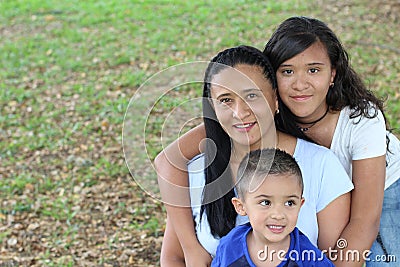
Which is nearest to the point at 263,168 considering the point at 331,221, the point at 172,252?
the point at 331,221

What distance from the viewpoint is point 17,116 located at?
649 cm

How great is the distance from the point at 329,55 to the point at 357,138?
36 cm

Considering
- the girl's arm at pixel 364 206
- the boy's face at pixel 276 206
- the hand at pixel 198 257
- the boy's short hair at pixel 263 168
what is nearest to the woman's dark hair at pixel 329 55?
the girl's arm at pixel 364 206

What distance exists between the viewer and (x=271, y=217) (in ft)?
7.01

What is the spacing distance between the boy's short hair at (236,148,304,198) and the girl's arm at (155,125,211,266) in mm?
393

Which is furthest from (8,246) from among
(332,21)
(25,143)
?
(332,21)

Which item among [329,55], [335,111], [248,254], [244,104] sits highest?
[329,55]

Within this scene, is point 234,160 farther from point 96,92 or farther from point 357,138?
point 96,92

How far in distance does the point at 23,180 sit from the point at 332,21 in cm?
492

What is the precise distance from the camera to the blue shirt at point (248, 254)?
7.13 ft

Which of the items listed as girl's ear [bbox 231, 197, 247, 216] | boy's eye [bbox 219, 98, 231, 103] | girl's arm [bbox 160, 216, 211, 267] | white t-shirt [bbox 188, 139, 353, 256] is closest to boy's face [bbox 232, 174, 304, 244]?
girl's ear [bbox 231, 197, 247, 216]

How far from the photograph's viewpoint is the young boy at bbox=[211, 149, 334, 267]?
214 cm

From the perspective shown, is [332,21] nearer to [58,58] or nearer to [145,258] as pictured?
[58,58]

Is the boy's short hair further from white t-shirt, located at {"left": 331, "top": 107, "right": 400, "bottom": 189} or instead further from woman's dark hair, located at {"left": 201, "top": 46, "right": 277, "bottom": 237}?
white t-shirt, located at {"left": 331, "top": 107, "right": 400, "bottom": 189}
